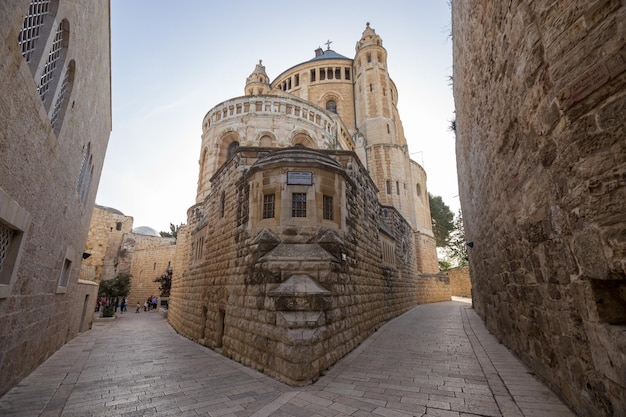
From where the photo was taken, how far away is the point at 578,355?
289 cm

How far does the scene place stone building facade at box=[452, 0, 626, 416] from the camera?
7.30ft

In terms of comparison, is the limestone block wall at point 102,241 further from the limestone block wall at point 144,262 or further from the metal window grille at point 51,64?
the metal window grille at point 51,64

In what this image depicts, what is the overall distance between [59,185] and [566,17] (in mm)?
8329

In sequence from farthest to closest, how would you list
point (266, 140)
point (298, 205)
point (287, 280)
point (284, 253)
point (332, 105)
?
point (332, 105) < point (266, 140) < point (298, 205) < point (284, 253) < point (287, 280)

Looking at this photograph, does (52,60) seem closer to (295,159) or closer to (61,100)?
(61,100)

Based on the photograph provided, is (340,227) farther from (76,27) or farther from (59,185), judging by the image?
(76,27)

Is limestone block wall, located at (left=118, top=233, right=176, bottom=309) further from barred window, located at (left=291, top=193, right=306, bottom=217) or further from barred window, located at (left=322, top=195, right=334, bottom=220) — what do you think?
barred window, located at (left=322, top=195, right=334, bottom=220)

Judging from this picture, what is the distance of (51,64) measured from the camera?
4512mm

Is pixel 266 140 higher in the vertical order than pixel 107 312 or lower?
higher

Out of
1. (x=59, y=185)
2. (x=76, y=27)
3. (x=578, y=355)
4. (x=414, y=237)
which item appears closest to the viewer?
(x=578, y=355)

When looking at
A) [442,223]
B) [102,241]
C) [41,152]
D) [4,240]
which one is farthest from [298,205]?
[442,223]

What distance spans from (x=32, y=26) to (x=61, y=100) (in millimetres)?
1947

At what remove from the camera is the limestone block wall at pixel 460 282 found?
95.2 feet

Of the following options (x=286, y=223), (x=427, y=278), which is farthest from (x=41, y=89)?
(x=427, y=278)
